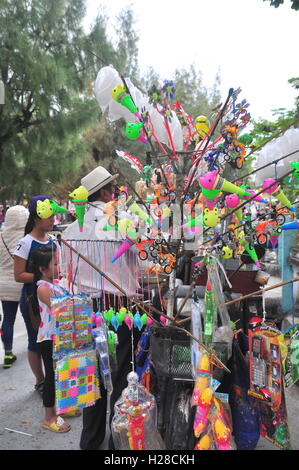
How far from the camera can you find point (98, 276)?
227cm

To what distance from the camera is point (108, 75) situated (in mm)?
1839

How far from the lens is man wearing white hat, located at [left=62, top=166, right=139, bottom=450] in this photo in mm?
2199

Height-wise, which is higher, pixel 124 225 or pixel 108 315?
pixel 124 225

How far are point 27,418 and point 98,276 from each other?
1308 millimetres

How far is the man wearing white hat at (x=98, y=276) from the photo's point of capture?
220 centimetres

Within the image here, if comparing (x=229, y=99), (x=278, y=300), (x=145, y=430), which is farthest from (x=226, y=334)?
(x=278, y=300)

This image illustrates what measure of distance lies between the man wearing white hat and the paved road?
0.69 ft

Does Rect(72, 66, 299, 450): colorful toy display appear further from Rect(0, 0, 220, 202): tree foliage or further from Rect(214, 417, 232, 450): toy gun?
Rect(0, 0, 220, 202): tree foliage

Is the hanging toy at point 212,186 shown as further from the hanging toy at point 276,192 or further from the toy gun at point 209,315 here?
the toy gun at point 209,315

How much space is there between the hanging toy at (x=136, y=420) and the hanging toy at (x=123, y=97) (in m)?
1.29

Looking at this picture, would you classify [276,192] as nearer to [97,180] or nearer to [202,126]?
[202,126]

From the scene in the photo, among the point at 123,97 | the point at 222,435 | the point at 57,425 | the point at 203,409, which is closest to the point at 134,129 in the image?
the point at 123,97
